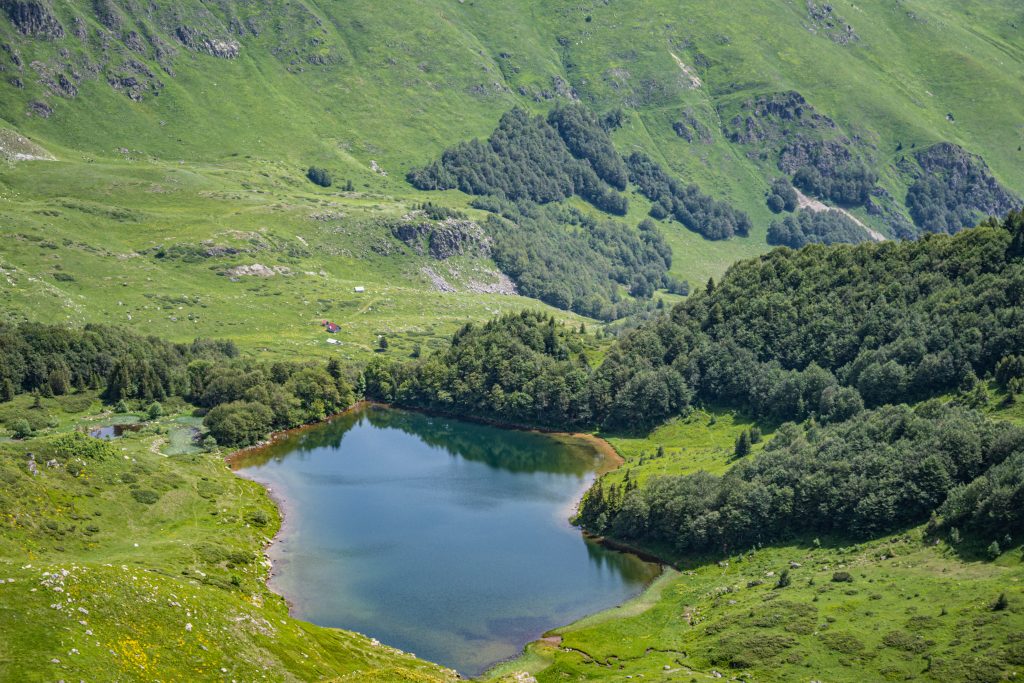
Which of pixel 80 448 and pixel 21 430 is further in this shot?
pixel 21 430

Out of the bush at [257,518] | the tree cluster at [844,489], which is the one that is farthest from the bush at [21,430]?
the tree cluster at [844,489]

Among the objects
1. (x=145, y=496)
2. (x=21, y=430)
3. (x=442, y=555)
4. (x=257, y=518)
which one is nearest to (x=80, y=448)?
(x=145, y=496)

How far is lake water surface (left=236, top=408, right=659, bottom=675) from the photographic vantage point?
402 ft

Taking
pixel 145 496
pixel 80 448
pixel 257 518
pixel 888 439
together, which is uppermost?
pixel 888 439

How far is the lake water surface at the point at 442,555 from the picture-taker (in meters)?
123

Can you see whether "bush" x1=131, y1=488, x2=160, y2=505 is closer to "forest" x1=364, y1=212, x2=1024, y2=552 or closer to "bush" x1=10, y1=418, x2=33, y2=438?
"bush" x1=10, y1=418, x2=33, y2=438

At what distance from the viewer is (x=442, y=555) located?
484 feet

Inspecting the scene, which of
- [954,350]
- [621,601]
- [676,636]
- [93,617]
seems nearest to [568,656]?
[676,636]

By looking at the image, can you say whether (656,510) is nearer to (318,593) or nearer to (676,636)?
(676,636)

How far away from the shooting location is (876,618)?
10556 cm

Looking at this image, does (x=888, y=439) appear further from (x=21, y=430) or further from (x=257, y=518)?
(x=21, y=430)

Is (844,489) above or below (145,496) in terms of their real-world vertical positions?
above

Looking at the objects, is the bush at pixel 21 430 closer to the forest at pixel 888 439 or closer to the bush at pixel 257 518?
the bush at pixel 257 518

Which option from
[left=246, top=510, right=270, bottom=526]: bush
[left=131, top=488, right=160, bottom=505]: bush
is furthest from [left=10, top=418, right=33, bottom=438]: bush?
[left=246, top=510, right=270, bottom=526]: bush
